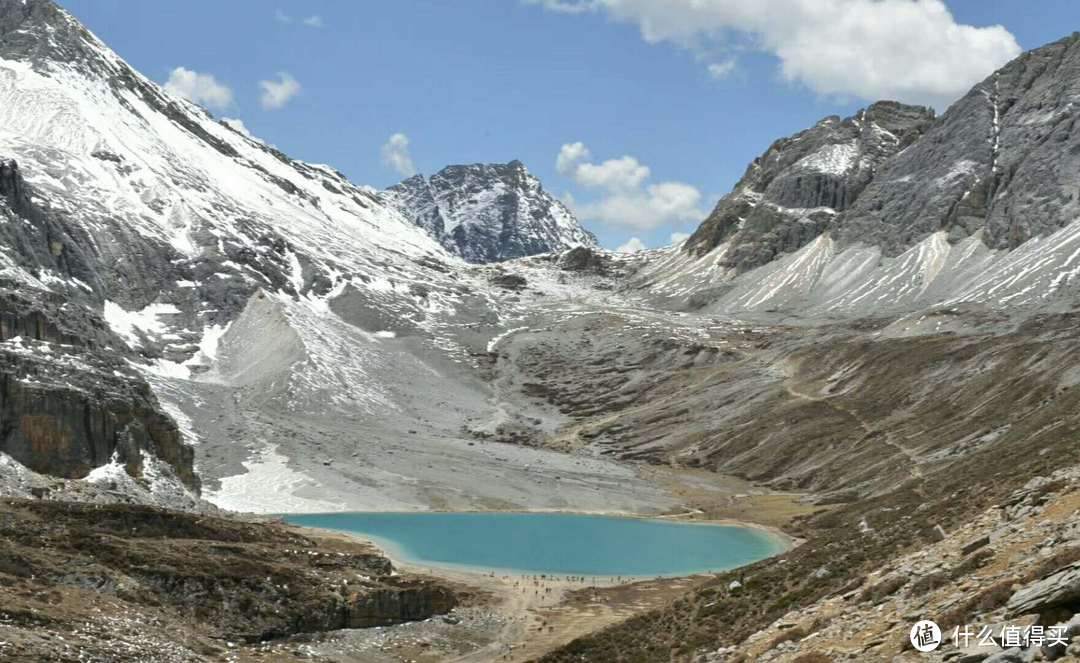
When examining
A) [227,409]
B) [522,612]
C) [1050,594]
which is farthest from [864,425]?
[1050,594]

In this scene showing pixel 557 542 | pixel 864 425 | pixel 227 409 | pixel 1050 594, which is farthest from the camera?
pixel 227 409

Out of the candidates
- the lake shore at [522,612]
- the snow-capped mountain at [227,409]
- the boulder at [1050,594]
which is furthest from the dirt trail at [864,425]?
the boulder at [1050,594]

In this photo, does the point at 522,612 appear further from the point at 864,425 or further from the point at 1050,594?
the point at 864,425

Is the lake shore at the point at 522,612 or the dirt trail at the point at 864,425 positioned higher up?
the dirt trail at the point at 864,425

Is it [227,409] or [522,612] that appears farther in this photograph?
[227,409]

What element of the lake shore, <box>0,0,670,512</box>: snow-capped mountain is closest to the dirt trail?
<box>0,0,670,512</box>: snow-capped mountain

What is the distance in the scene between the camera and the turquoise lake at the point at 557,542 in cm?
8381

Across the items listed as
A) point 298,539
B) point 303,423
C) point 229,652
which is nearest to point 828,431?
point 303,423

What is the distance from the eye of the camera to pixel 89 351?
3639 inches

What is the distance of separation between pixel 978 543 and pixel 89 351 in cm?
8059

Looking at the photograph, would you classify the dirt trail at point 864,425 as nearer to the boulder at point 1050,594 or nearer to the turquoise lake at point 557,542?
the turquoise lake at point 557,542

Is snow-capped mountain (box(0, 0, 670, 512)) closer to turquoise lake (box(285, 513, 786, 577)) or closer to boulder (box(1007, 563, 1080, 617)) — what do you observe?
turquoise lake (box(285, 513, 786, 577))

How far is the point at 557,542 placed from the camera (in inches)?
3858

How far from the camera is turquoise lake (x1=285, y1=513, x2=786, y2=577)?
83.8 metres
